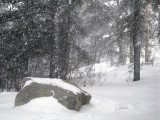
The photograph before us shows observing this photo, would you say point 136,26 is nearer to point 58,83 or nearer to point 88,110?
point 58,83

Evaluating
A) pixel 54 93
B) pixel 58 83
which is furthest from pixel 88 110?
pixel 58 83

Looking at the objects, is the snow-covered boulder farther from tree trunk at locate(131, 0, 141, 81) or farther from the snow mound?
tree trunk at locate(131, 0, 141, 81)

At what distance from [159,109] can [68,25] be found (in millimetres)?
6914

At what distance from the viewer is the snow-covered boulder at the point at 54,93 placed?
6121 millimetres

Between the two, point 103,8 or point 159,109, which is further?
point 103,8

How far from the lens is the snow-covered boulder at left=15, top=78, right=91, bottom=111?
612 centimetres

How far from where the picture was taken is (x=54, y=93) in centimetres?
629

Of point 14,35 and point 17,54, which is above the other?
point 14,35

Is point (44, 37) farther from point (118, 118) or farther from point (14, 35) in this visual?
point (118, 118)

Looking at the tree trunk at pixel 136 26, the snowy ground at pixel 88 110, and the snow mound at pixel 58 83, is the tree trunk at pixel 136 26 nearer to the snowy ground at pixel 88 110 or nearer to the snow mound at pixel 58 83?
the snowy ground at pixel 88 110

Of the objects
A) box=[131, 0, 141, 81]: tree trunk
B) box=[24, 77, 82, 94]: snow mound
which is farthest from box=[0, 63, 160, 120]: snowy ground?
box=[131, 0, 141, 81]: tree trunk

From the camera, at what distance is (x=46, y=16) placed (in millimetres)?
12031

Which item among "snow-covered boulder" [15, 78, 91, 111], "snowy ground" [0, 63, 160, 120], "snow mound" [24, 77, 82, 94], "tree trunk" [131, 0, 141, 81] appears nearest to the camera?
"snowy ground" [0, 63, 160, 120]

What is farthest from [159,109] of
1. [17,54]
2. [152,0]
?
[17,54]
